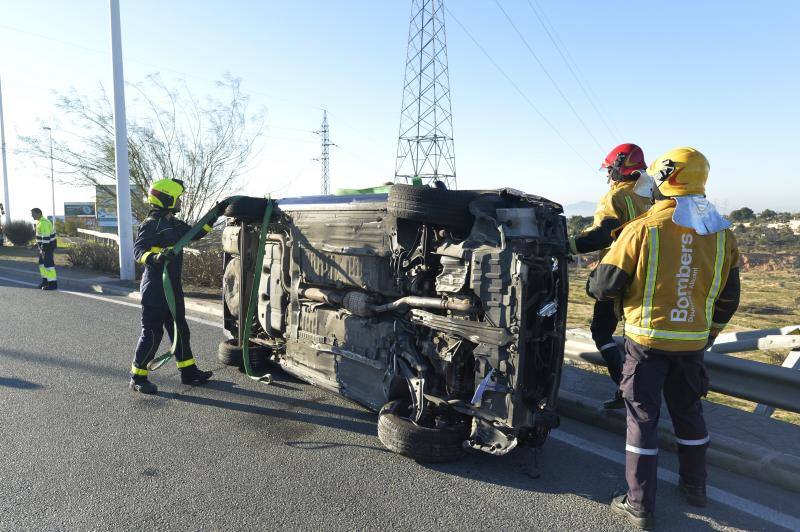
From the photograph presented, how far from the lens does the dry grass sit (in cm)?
671

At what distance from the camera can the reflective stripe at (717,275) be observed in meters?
2.95

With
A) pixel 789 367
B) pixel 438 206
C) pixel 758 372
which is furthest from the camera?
pixel 789 367

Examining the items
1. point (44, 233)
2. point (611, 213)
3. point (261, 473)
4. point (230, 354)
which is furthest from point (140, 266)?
point (611, 213)

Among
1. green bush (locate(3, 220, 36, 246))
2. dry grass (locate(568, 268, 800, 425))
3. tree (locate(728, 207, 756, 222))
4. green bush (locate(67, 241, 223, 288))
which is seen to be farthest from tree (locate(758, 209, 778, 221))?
green bush (locate(3, 220, 36, 246))

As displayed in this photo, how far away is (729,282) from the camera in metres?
3.16

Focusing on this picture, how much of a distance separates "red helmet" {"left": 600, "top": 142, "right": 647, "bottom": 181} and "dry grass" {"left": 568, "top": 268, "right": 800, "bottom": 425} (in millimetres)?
2268

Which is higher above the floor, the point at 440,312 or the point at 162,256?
the point at 162,256

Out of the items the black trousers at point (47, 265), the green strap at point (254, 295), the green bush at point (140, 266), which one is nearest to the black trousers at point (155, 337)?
the green strap at point (254, 295)

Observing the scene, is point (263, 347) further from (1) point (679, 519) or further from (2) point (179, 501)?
(1) point (679, 519)

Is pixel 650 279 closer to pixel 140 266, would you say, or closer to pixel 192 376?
pixel 192 376

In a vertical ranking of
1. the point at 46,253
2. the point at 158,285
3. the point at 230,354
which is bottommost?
the point at 230,354

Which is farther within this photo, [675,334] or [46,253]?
[46,253]

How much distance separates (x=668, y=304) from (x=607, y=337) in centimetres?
147

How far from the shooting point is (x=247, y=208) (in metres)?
4.93
